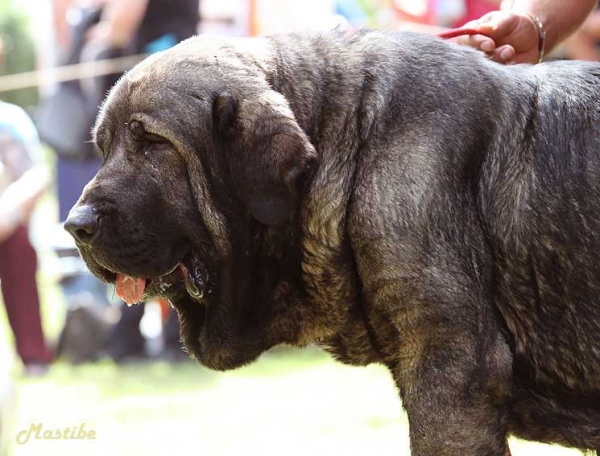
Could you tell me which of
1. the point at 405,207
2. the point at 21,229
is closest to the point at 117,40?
the point at 21,229

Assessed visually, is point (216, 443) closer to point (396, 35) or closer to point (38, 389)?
point (38, 389)

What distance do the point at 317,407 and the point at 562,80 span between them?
4350 mm

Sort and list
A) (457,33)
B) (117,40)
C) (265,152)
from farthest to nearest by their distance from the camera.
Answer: (117,40) → (457,33) → (265,152)

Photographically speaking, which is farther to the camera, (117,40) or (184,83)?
(117,40)

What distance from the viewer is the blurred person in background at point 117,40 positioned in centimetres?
927

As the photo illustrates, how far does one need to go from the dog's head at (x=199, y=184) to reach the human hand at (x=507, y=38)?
1.03 meters

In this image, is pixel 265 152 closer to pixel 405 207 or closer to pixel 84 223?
pixel 405 207

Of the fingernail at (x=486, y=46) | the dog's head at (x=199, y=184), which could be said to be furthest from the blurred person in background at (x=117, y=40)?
the dog's head at (x=199, y=184)

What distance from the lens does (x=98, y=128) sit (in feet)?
13.1

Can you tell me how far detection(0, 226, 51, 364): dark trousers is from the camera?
9008mm

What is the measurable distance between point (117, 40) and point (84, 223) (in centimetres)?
596

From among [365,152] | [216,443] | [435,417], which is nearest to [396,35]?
[365,152]

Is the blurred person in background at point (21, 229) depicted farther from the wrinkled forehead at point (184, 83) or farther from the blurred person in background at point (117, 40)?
the wrinkled forehead at point (184, 83)

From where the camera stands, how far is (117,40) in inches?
369
